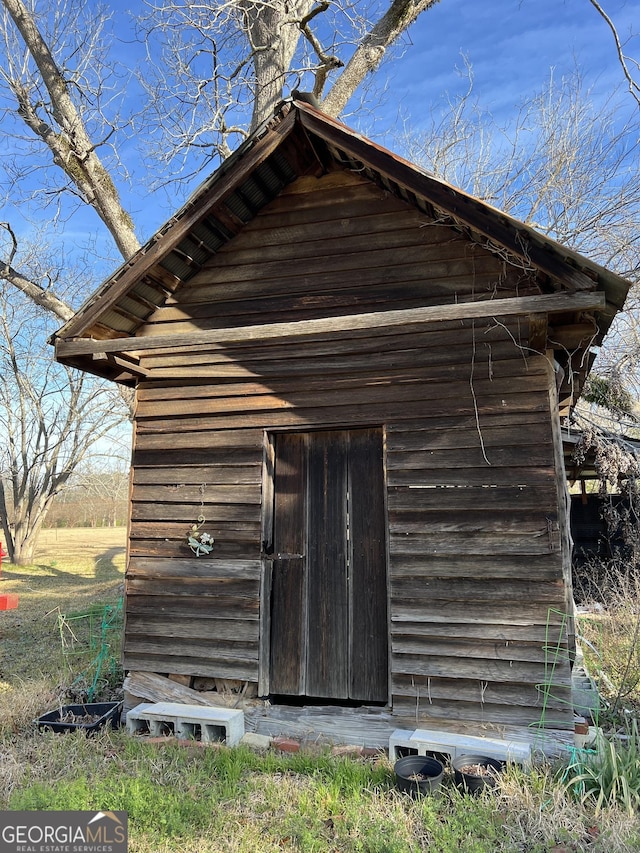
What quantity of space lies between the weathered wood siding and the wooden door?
0.76 feet

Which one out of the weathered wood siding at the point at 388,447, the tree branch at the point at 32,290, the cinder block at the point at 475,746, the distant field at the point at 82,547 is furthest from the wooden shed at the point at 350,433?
the distant field at the point at 82,547

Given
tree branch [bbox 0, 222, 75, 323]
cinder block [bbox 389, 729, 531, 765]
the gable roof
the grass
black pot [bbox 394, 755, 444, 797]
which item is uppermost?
tree branch [bbox 0, 222, 75, 323]

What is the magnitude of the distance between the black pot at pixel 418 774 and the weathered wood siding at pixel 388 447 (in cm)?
62

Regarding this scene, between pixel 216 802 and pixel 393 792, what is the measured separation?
118cm

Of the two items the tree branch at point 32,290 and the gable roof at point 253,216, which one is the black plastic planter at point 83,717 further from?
the tree branch at point 32,290

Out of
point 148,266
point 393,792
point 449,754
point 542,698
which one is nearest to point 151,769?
point 393,792

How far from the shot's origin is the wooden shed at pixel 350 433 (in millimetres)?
4770

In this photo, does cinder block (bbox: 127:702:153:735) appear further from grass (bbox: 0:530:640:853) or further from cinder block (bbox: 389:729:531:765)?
cinder block (bbox: 389:729:531:765)

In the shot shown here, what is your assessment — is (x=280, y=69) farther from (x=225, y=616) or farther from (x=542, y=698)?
(x=542, y=698)

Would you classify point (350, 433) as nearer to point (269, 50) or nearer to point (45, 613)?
point (269, 50)

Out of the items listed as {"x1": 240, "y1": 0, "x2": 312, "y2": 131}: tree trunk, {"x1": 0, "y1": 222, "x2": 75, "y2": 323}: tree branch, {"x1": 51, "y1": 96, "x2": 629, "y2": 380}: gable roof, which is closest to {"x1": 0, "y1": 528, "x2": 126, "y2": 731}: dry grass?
{"x1": 51, "y1": 96, "x2": 629, "y2": 380}: gable roof

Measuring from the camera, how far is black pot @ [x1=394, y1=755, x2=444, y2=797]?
12.8 ft

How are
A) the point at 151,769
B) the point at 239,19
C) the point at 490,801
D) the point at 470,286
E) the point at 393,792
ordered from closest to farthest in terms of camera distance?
the point at 490,801 → the point at 393,792 → the point at 151,769 → the point at 470,286 → the point at 239,19

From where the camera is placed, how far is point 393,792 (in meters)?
3.99
